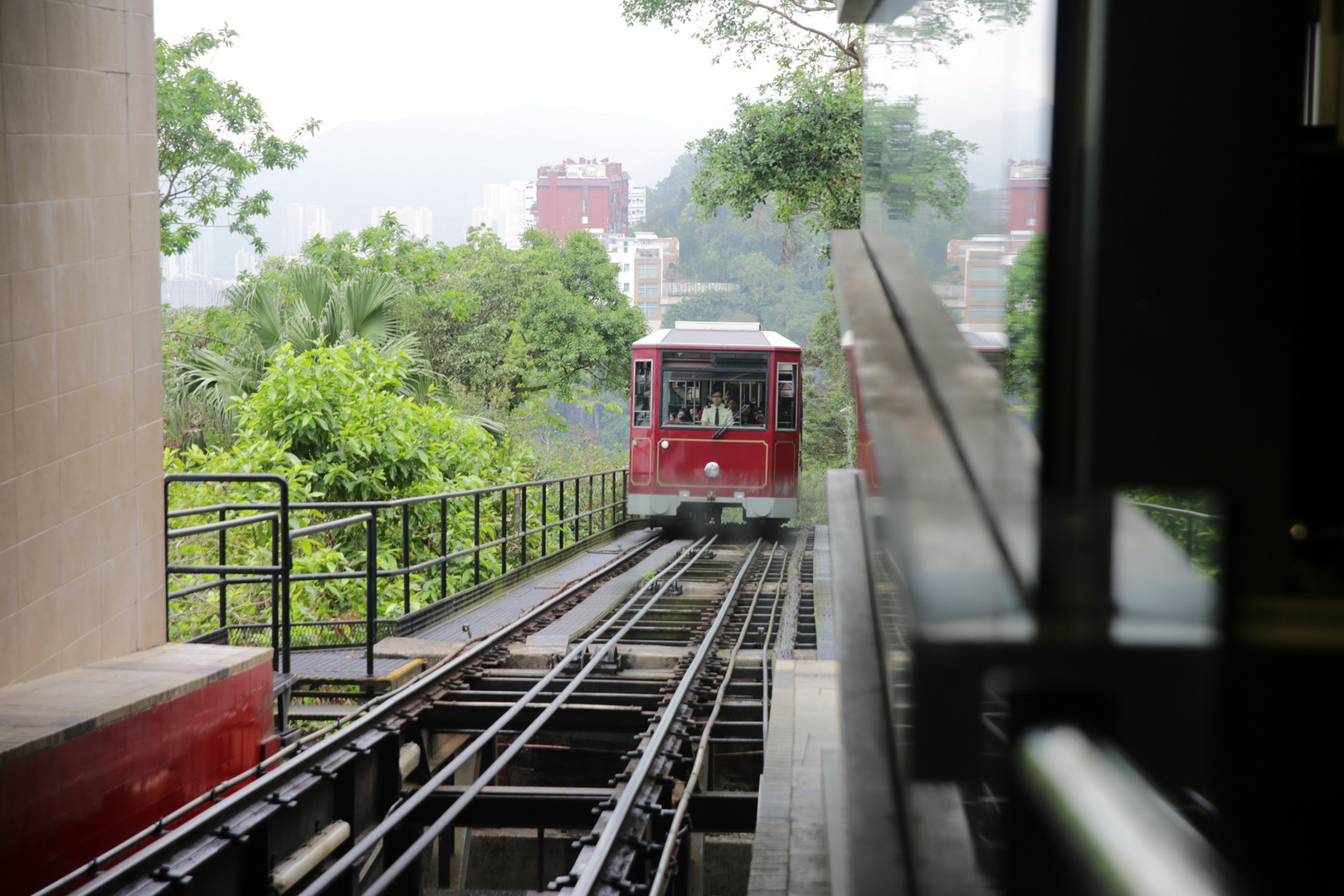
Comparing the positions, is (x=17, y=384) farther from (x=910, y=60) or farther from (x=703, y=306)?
(x=703, y=306)

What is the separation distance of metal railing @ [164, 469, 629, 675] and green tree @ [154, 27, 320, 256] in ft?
33.3

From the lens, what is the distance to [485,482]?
1234 cm

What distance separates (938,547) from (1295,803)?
0.83 ft

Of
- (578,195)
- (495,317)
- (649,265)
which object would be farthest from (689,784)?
(578,195)

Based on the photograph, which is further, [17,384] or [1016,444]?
[17,384]

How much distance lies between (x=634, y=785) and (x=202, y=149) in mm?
19725

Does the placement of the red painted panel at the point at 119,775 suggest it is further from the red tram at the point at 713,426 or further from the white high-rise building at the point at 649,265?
the white high-rise building at the point at 649,265

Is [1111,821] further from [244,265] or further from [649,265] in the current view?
[649,265]

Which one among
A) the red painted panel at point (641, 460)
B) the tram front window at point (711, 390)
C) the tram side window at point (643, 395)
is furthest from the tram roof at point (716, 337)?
the red painted panel at point (641, 460)

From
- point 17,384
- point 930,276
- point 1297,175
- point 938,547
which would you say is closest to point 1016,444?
point 938,547

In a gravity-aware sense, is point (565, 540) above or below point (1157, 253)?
below

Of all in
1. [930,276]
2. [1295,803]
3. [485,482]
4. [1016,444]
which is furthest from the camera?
[485,482]

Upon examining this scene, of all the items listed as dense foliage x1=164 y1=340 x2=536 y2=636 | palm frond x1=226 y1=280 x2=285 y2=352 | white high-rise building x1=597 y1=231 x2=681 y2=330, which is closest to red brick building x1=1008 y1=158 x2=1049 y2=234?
dense foliage x1=164 y1=340 x2=536 y2=636

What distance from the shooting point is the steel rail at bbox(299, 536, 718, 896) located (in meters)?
3.61
